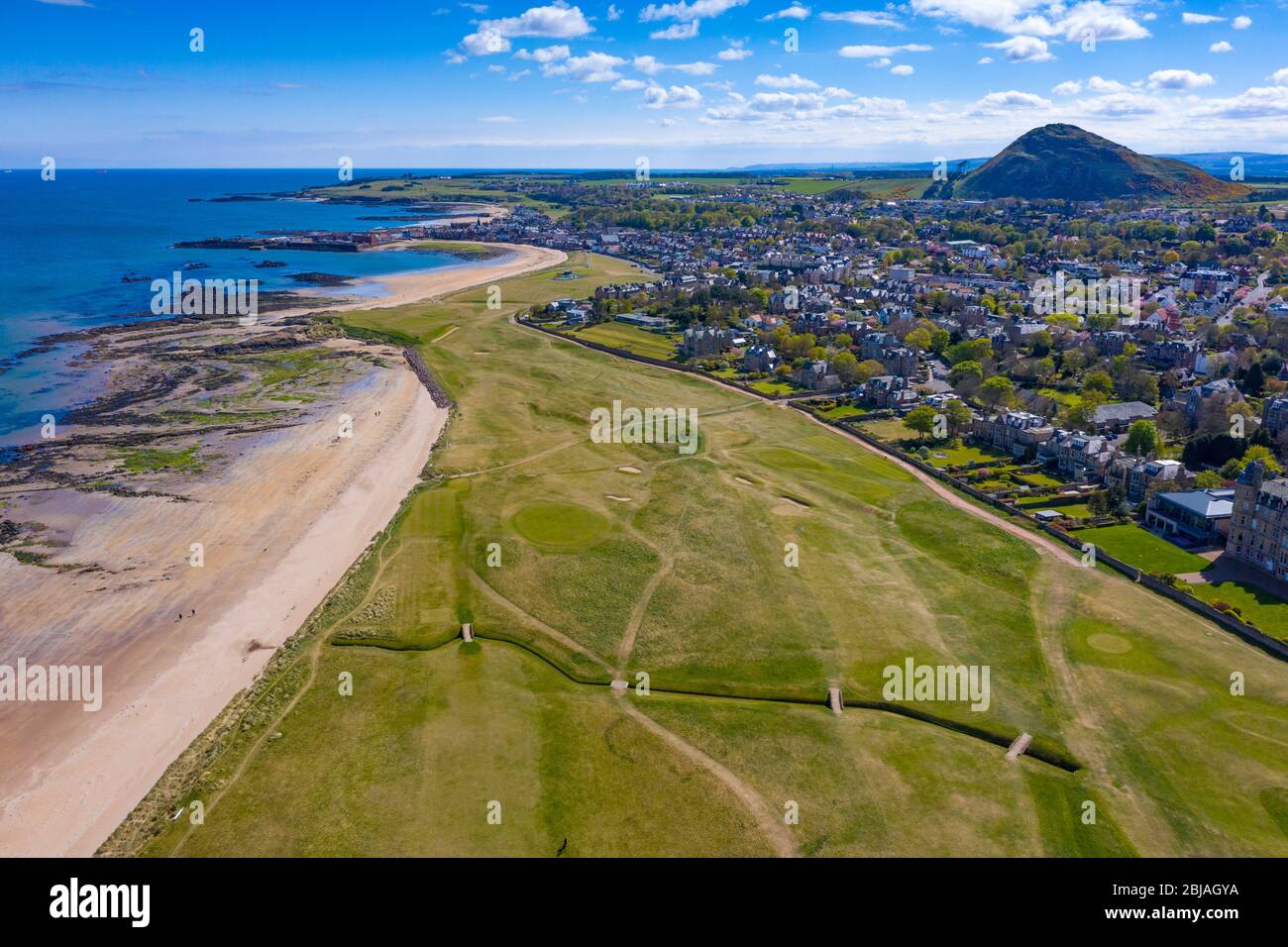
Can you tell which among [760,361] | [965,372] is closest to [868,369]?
[965,372]

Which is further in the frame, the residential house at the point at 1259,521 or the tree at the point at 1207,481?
the tree at the point at 1207,481

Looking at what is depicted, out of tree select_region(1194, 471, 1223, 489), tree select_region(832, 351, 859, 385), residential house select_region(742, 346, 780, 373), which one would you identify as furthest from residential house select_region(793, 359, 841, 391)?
tree select_region(1194, 471, 1223, 489)

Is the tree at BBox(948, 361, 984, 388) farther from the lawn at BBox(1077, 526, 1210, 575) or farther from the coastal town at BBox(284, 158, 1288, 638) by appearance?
the lawn at BBox(1077, 526, 1210, 575)

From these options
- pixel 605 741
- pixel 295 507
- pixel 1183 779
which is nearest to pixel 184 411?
pixel 295 507

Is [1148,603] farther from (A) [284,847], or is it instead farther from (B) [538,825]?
(A) [284,847]

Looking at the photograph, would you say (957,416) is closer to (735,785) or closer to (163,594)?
(735,785)

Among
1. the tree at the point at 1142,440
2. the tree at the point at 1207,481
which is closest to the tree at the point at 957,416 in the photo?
the tree at the point at 1142,440

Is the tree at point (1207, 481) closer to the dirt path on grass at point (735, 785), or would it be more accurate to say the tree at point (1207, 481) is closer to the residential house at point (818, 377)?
the residential house at point (818, 377)
